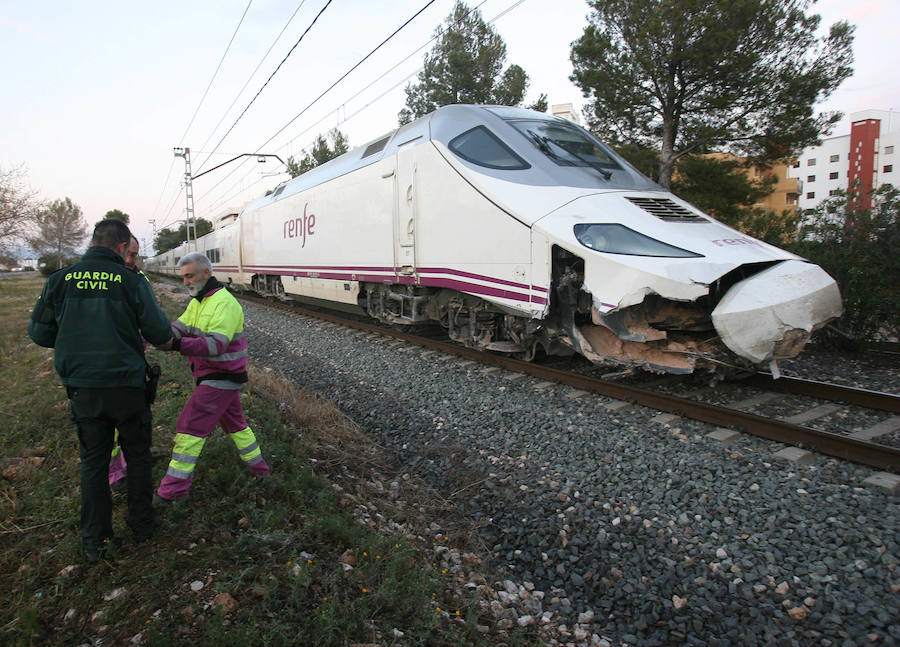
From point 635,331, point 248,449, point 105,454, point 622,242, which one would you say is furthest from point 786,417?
point 105,454

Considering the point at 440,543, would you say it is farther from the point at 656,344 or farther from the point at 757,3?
the point at 757,3

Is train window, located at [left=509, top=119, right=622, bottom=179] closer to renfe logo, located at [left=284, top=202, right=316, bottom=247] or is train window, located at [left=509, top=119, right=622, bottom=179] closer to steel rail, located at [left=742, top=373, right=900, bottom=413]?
steel rail, located at [left=742, top=373, right=900, bottom=413]

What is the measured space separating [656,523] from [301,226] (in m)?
10.5

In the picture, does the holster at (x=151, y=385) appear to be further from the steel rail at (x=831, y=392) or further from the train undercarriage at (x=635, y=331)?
the steel rail at (x=831, y=392)

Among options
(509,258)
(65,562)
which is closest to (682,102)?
(509,258)

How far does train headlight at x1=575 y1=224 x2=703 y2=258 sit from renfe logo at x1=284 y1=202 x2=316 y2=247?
7.54 m

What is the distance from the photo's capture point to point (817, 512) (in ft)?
10.4

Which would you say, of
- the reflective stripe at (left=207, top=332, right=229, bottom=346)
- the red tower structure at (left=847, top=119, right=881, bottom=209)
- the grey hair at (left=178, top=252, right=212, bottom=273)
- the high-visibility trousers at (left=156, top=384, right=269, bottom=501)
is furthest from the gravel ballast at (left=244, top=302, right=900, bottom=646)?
the red tower structure at (left=847, top=119, right=881, bottom=209)

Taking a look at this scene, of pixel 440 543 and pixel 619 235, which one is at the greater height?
pixel 619 235

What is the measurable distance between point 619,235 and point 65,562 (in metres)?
4.71

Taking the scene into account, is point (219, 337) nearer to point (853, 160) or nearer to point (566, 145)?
point (566, 145)

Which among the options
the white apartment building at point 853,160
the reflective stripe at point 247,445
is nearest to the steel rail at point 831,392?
the reflective stripe at point 247,445

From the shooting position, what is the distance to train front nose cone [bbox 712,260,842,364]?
4230 millimetres

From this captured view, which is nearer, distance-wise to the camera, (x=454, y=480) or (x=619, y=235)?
(x=454, y=480)
